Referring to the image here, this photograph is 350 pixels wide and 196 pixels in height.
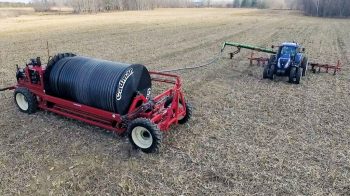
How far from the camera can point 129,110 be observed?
7559mm

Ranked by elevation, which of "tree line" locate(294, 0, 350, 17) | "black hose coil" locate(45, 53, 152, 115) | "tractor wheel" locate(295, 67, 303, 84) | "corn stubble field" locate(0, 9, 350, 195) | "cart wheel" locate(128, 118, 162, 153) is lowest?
"corn stubble field" locate(0, 9, 350, 195)

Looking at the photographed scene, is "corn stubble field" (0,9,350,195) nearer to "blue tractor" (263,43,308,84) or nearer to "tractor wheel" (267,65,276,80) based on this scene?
"blue tractor" (263,43,308,84)

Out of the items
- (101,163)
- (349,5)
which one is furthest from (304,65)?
(349,5)

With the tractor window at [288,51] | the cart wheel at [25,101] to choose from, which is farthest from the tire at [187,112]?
the tractor window at [288,51]

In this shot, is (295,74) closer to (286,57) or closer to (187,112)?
(286,57)

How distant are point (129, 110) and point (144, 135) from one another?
0.78 meters

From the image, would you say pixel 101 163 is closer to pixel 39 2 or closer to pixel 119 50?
pixel 119 50

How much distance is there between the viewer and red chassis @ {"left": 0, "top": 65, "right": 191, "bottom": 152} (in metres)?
7.36

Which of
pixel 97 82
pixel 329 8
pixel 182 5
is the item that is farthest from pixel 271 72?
pixel 182 5

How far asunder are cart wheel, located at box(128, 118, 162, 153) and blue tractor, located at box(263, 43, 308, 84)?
7.64m

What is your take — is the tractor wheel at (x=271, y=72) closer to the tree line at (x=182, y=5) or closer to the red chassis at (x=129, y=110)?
the red chassis at (x=129, y=110)

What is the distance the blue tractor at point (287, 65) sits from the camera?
12.6m

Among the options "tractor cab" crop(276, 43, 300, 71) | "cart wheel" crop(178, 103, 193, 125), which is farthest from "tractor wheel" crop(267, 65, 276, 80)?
"cart wheel" crop(178, 103, 193, 125)

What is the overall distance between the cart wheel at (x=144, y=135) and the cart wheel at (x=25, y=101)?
137 inches
